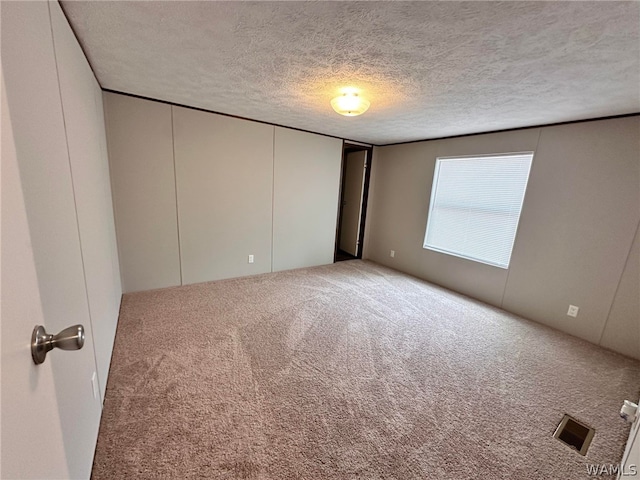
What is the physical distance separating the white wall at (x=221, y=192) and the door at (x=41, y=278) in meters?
1.99

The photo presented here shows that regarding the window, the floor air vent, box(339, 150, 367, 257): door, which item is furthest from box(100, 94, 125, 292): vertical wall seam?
the window

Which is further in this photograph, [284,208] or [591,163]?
[284,208]

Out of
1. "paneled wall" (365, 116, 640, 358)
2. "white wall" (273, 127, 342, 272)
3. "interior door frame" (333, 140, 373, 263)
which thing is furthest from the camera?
"interior door frame" (333, 140, 373, 263)

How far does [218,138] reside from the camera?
3.31 metres

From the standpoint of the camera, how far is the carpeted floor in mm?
1391

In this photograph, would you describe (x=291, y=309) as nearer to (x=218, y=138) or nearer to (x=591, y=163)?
(x=218, y=138)

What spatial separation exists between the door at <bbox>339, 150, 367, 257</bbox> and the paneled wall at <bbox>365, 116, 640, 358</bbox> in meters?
1.75

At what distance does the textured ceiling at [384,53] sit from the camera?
130 centimetres

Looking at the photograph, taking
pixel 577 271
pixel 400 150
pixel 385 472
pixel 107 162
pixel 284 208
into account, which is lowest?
pixel 385 472

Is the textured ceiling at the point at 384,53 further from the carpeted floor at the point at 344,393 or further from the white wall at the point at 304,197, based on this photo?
the carpeted floor at the point at 344,393

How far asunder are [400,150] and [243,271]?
3315 mm

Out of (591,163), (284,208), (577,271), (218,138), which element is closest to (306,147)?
(284,208)

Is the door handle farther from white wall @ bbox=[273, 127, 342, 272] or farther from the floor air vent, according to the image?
white wall @ bbox=[273, 127, 342, 272]

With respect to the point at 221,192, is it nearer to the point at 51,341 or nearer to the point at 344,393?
the point at 344,393
